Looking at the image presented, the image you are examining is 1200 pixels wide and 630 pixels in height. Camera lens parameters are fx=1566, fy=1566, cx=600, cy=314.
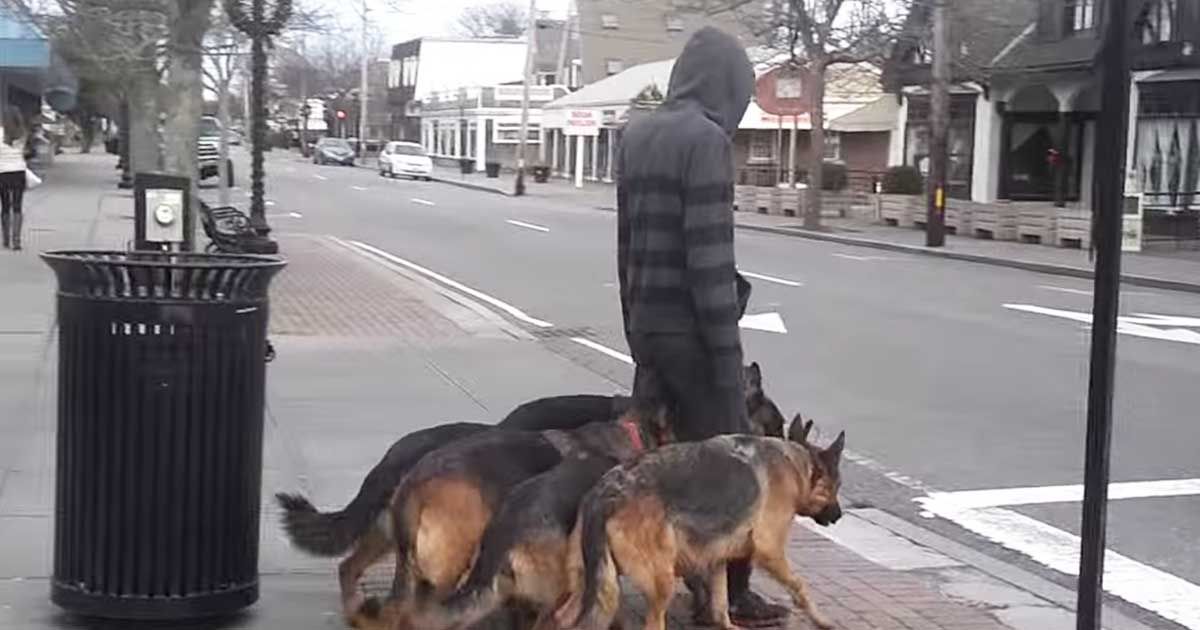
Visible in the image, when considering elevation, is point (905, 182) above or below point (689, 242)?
above

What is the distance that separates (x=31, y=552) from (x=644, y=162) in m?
3.06

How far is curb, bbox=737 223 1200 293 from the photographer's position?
24.2 meters

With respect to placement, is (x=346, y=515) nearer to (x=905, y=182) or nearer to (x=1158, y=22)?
(x=1158, y=22)

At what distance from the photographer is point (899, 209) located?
3994cm

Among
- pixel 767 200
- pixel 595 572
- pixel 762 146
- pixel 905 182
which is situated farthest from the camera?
pixel 762 146

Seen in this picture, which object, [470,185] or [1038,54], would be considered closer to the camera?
[1038,54]

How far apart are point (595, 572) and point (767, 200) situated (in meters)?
42.0

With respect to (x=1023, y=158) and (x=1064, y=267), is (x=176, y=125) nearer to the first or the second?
(x=1064, y=267)

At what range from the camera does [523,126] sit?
61.9m

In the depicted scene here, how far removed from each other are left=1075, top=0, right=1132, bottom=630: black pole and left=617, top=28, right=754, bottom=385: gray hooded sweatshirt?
1238 mm

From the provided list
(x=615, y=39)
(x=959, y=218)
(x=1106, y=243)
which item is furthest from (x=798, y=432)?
(x=615, y=39)

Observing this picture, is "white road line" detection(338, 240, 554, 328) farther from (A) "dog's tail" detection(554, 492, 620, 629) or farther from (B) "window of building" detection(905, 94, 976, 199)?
(B) "window of building" detection(905, 94, 976, 199)

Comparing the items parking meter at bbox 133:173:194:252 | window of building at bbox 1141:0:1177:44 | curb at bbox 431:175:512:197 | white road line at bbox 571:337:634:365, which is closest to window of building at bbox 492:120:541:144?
curb at bbox 431:175:512:197

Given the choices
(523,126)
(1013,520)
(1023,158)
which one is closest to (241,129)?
(523,126)
